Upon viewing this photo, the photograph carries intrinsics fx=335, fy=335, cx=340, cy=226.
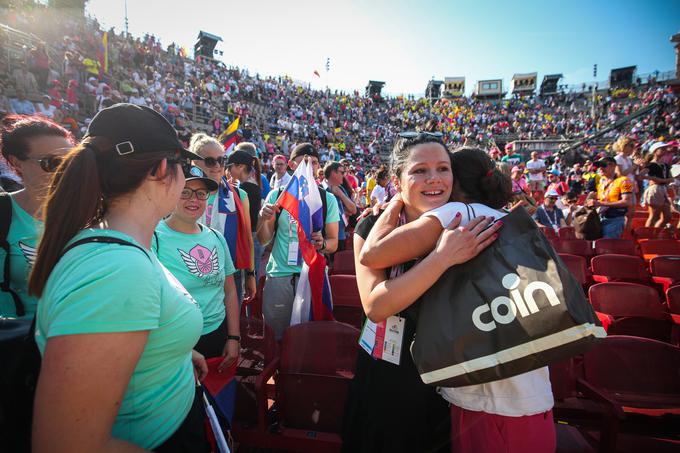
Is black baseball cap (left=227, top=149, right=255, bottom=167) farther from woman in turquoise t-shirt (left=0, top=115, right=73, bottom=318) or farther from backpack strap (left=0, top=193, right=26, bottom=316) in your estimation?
backpack strap (left=0, top=193, right=26, bottom=316)

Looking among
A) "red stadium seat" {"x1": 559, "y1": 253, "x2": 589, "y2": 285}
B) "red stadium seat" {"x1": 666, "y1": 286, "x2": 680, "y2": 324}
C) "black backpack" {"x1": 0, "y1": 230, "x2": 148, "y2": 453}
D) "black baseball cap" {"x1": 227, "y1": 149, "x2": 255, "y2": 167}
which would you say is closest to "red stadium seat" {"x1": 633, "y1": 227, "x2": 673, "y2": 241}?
"red stadium seat" {"x1": 559, "y1": 253, "x2": 589, "y2": 285}

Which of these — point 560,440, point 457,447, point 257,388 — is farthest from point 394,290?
point 560,440

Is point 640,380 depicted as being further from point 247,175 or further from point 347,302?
point 247,175

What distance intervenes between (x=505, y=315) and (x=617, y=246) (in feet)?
19.6

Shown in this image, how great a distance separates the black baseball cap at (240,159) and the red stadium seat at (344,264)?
1.70 metres

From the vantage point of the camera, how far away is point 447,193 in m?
1.43

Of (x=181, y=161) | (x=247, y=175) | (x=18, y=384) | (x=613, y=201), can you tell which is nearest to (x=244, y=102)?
(x=247, y=175)

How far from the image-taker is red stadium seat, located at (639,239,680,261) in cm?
521

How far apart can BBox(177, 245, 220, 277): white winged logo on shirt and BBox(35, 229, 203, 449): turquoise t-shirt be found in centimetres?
102

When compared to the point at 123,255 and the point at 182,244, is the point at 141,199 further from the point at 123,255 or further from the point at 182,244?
the point at 182,244

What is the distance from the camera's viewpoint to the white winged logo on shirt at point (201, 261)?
210 cm

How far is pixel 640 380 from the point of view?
7.32 feet

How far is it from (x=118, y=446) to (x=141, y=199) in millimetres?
690

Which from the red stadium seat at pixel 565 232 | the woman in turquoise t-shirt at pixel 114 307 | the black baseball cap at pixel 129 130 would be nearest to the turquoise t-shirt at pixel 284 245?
the woman in turquoise t-shirt at pixel 114 307
